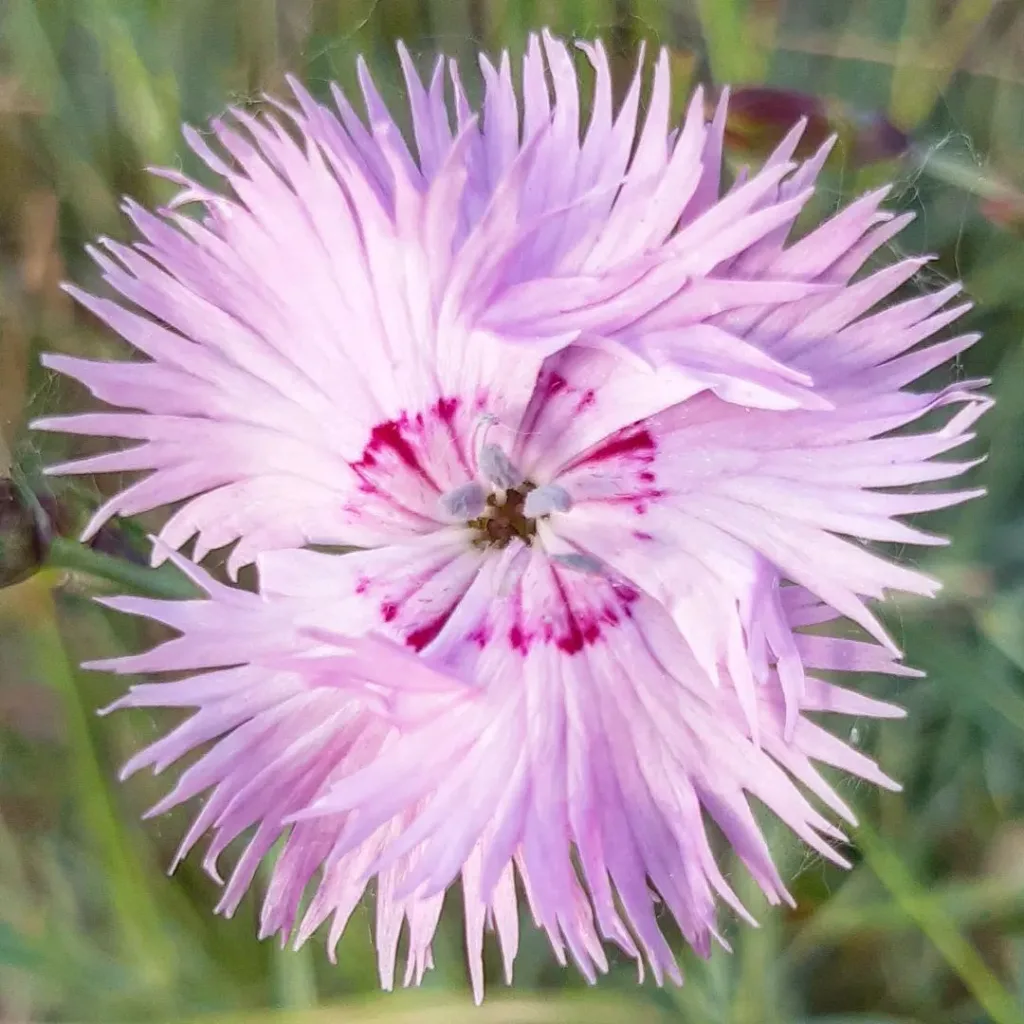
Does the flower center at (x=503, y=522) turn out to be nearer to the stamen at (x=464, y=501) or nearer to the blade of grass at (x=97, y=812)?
the stamen at (x=464, y=501)

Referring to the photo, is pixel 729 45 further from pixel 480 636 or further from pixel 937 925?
pixel 937 925

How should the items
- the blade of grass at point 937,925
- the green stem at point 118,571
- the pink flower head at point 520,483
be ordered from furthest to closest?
the blade of grass at point 937,925
the green stem at point 118,571
the pink flower head at point 520,483


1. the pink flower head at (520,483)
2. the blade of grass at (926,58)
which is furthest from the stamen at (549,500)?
Result: the blade of grass at (926,58)

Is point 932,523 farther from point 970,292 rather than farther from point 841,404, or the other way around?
point 841,404

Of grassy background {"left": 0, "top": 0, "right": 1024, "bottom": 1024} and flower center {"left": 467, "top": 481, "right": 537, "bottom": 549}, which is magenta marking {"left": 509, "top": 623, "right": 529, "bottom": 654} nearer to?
flower center {"left": 467, "top": 481, "right": 537, "bottom": 549}

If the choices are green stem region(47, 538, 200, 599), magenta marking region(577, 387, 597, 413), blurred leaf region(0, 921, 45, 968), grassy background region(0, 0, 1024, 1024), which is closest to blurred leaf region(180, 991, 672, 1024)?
grassy background region(0, 0, 1024, 1024)
